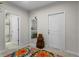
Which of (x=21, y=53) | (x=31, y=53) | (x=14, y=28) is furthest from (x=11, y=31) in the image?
(x=31, y=53)

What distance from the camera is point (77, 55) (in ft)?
4.87

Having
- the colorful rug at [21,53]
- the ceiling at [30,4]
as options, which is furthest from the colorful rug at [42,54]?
the ceiling at [30,4]

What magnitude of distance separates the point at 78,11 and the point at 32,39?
3.24 feet

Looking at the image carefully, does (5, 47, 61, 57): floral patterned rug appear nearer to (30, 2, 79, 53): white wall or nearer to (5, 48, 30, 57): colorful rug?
(5, 48, 30, 57): colorful rug

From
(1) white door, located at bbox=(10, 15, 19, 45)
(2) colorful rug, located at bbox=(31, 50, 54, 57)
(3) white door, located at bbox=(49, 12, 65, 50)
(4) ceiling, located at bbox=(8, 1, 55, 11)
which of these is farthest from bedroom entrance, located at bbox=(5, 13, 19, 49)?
(3) white door, located at bbox=(49, 12, 65, 50)

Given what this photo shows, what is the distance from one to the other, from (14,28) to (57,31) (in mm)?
802

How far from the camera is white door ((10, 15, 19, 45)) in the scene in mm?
1510

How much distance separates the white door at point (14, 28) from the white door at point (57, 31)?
0.62 metres

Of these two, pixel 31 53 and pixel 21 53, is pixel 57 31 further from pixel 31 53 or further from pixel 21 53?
pixel 21 53

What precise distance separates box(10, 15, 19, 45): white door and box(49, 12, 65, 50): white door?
624 millimetres

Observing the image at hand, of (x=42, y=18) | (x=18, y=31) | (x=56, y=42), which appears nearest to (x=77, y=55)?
(x=56, y=42)

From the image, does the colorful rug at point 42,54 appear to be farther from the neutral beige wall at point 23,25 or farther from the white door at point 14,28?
the white door at point 14,28

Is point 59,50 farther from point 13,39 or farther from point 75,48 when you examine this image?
point 13,39

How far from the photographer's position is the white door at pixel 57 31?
1504 millimetres
